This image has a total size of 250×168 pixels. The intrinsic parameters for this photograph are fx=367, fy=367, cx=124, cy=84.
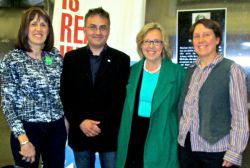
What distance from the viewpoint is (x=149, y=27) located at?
7.13 ft

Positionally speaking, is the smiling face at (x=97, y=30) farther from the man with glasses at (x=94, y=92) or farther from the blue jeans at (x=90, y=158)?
the blue jeans at (x=90, y=158)

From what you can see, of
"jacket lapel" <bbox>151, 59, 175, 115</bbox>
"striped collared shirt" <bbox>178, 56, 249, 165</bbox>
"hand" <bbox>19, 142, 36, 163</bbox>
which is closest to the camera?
"striped collared shirt" <bbox>178, 56, 249, 165</bbox>

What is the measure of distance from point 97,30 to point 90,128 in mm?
589

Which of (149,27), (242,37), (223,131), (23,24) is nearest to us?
(223,131)

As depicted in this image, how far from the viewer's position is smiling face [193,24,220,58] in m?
1.95

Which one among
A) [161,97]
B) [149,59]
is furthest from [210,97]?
[149,59]

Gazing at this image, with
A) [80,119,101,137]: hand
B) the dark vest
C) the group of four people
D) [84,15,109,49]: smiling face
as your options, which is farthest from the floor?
the dark vest

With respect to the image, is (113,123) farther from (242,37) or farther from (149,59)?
(242,37)

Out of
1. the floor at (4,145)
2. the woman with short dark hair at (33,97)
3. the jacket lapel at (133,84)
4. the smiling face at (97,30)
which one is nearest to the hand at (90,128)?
the woman with short dark hair at (33,97)

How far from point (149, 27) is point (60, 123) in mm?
767

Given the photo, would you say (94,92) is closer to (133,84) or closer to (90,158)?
(133,84)

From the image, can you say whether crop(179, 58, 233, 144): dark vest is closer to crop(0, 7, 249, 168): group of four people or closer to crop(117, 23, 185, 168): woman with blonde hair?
crop(0, 7, 249, 168): group of four people

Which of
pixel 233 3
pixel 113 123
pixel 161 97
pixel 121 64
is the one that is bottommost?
pixel 113 123

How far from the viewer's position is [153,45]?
2141 millimetres
